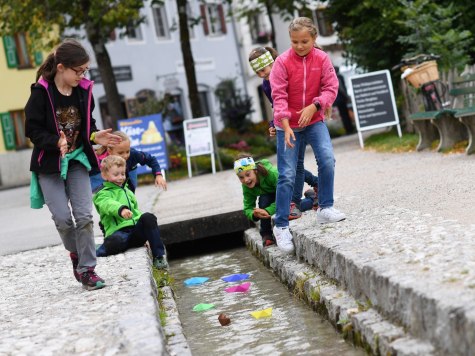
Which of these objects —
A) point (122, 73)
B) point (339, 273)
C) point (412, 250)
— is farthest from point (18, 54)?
point (412, 250)

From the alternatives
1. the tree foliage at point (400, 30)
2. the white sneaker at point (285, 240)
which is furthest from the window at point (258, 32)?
the white sneaker at point (285, 240)

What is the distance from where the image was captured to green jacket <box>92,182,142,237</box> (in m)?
9.81

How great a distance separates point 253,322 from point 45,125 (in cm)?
195

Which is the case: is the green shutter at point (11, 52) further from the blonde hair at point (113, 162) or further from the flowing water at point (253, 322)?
the blonde hair at point (113, 162)

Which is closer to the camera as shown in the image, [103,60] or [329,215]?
[329,215]

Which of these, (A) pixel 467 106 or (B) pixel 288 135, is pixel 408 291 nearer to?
(B) pixel 288 135

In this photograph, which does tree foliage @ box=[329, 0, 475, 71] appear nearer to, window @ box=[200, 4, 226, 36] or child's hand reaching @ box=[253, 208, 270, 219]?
child's hand reaching @ box=[253, 208, 270, 219]

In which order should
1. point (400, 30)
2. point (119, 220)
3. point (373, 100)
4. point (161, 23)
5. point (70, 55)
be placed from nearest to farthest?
1. point (70, 55)
2. point (119, 220)
3. point (400, 30)
4. point (373, 100)
5. point (161, 23)

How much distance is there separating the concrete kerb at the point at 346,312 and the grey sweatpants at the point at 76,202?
1490 millimetres

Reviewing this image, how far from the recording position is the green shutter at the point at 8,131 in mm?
43094

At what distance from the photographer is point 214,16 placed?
5038cm

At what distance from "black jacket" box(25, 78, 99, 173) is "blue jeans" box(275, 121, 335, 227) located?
173 cm

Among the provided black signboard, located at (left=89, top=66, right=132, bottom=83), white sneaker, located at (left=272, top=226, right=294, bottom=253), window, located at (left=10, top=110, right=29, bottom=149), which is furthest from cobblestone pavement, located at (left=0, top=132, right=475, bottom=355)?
black signboard, located at (left=89, top=66, right=132, bottom=83)

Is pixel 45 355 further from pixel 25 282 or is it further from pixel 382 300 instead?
pixel 25 282
